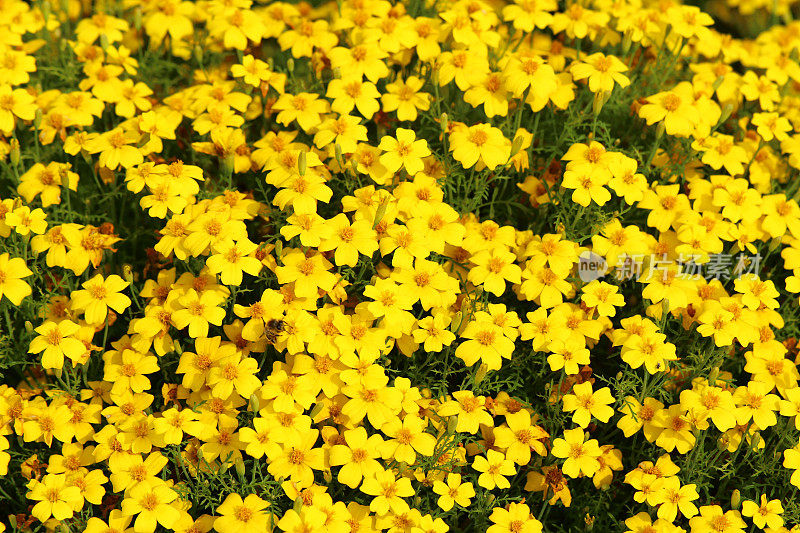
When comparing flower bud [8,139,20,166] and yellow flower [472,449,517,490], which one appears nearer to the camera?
yellow flower [472,449,517,490]

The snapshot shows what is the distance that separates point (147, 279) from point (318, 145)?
0.82 metres

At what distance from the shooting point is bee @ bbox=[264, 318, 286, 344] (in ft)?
8.83

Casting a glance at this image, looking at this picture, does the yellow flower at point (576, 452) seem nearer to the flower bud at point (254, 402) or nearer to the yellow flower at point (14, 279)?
the flower bud at point (254, 402)

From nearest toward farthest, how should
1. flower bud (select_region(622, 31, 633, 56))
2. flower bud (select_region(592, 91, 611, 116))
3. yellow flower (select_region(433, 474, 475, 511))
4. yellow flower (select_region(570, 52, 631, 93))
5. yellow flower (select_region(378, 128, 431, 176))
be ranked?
1. yellow flower (select_region(433, 474, 475, 511))
2. yellow flower (select_region(378, 128, 431, 176))
3. flower bud (select_region(592, 91, 611, 116))
4. yellow flower (select_region(570, 52, 631, 93))
5. flower bud (select_region(622, 31, 633, 56))

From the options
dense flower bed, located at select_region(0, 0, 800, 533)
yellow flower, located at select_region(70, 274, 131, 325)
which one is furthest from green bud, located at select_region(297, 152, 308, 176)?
yellow flower, located at select_region(70, 274, 131, 325)

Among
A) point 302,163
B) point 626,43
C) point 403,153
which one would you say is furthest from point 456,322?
point 626,43

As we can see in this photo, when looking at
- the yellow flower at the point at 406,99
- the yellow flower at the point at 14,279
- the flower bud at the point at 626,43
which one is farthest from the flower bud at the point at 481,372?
the flower bud at the point at 626,43

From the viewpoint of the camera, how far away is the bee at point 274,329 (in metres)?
2.69

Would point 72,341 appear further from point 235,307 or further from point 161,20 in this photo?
point 161,20

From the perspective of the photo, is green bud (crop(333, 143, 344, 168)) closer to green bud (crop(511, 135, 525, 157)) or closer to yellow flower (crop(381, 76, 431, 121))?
yellow flower (crop(381, 76, 431, 121))

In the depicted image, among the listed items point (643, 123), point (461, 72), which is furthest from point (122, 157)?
point (643, 123)

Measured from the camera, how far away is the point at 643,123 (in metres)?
3.59

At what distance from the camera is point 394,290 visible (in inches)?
110

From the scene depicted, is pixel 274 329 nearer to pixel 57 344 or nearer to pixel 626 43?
pixel 57 344
